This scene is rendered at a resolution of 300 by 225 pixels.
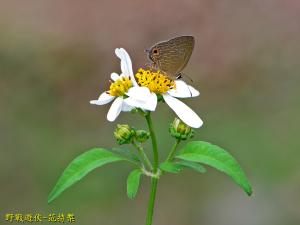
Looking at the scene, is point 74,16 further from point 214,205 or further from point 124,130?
point 124,130

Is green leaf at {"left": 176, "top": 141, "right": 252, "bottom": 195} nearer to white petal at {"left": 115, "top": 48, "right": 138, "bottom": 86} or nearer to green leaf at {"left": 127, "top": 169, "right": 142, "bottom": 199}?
green leaf at {"left": 127, "top": 169, "right": 142, "bottom": 199}

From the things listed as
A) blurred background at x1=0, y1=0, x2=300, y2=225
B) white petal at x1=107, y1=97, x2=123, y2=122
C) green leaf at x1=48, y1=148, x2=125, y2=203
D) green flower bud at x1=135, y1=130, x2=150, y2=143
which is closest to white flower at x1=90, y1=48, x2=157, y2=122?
white petal at x1=107, y1=97, x2=123, y2=122

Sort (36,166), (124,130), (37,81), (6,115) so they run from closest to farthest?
(124,130) → (36,166) → (6,115) → (37,81)

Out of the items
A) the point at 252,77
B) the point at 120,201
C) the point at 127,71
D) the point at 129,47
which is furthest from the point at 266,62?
the point at 127,71

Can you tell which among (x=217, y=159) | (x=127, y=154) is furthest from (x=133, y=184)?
(x=217, y=159)

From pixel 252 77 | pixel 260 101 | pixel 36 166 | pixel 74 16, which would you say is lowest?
pixel 36 166

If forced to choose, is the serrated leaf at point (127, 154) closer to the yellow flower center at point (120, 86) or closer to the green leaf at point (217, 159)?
the green leaf at point (217, 159)

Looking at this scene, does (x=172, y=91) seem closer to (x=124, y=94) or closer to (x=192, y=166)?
(x=124, y=94)
